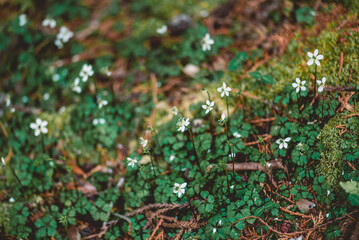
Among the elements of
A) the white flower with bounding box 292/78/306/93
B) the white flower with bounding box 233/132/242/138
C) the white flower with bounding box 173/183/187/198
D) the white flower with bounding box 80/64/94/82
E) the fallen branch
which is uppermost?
the white flower with bounding box 80/64/94/82

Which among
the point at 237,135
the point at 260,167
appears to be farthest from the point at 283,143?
the point at 237,135

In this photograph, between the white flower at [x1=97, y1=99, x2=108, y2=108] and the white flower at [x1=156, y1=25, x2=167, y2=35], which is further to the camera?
the white flower at [x1=156, y1=25, x2=167, y2=35]

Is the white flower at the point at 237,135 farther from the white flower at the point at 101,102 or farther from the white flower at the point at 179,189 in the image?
the white flower at the point at 101,102

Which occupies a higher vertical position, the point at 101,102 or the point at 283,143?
the point at 101,102

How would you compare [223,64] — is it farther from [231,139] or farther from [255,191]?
[255,191]

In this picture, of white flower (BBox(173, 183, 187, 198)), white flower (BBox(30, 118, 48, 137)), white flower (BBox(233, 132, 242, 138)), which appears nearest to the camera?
white flower (BBox(173, 183, 187, 198))

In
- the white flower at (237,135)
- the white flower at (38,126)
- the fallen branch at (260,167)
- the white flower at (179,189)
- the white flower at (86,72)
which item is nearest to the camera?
the white flower at (179,189)

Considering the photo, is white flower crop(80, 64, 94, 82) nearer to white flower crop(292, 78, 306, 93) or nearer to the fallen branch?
the fallen branch

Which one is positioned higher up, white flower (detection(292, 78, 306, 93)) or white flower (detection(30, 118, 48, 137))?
white flower (detection(292, 78, 306, 93))

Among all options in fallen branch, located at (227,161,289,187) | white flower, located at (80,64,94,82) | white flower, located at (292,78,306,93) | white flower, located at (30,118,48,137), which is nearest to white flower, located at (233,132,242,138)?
fallen branch, located at (227,161,289,187)

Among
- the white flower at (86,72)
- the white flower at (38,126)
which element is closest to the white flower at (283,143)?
the white flower at (86,72)

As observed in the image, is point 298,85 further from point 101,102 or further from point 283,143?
point 101,102

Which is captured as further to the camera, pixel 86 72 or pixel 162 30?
pixel 162 30
